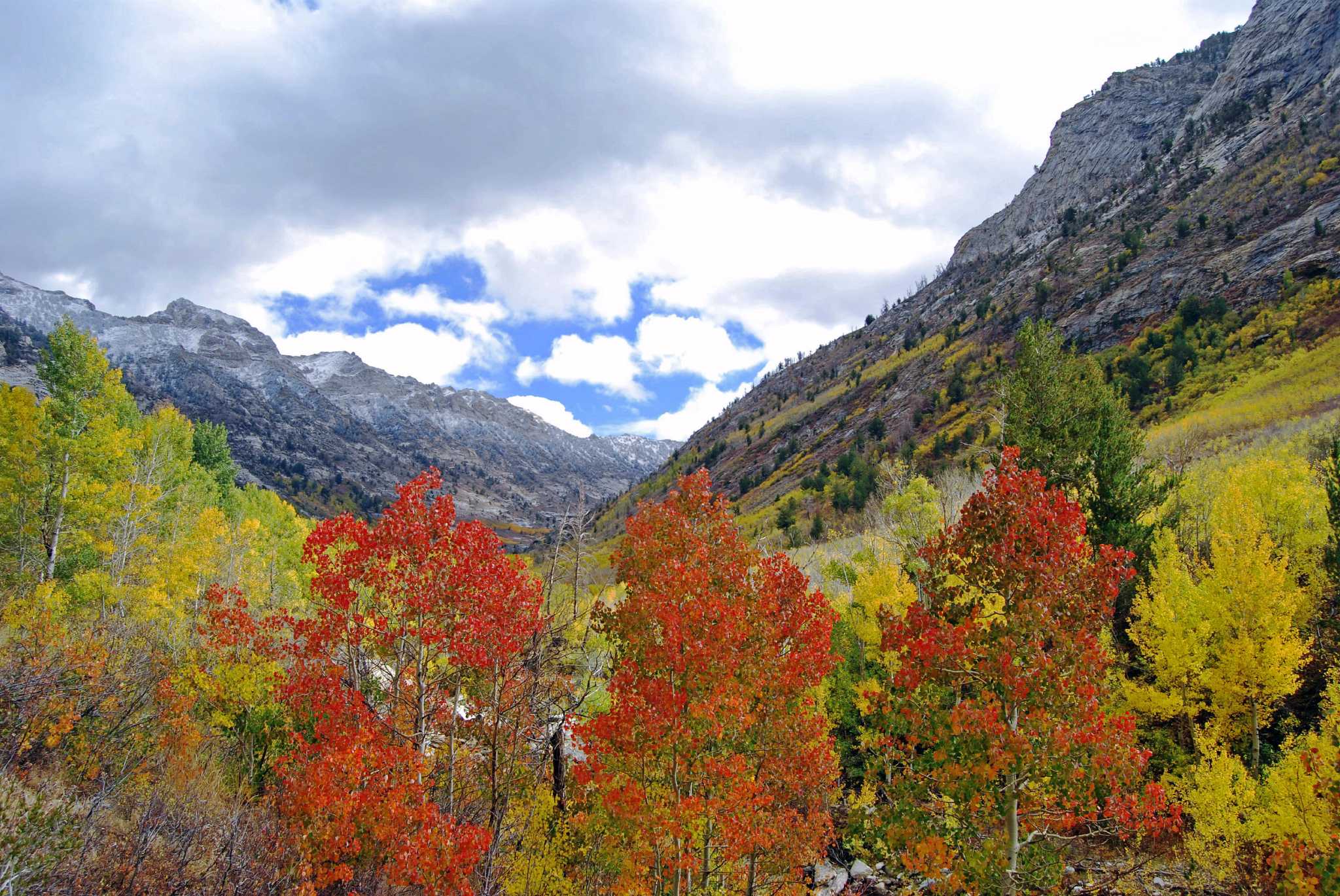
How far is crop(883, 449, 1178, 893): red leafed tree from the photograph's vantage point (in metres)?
9.77

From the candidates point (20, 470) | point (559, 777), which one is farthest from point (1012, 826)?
point (20, 470)

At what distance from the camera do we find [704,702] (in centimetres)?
1181

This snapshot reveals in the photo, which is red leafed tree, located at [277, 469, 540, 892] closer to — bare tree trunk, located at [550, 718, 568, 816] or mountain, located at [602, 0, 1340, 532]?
bare tree trunk, located at [550, 718, 568, 816]

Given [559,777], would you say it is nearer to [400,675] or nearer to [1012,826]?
[400,675]

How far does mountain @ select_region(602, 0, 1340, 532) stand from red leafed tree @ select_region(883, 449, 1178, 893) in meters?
59.4

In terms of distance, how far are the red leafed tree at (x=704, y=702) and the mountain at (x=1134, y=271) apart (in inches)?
2284

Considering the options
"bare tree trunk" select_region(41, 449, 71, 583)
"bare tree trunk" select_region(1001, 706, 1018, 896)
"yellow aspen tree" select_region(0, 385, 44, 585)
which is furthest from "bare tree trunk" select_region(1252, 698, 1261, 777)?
"yellow aspen tree" select_region(0, 385, 44, 585)

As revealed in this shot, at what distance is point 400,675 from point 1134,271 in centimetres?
11340

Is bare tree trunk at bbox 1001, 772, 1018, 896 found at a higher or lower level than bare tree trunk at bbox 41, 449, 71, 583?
lower

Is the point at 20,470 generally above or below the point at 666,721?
above

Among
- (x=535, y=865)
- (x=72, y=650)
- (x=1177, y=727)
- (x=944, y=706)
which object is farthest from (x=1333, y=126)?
(x=72, y=650)

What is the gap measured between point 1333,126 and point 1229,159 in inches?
574

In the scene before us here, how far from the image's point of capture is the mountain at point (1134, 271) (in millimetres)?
72688

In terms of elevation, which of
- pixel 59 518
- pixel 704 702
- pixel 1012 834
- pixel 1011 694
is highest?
pixel 59 518
